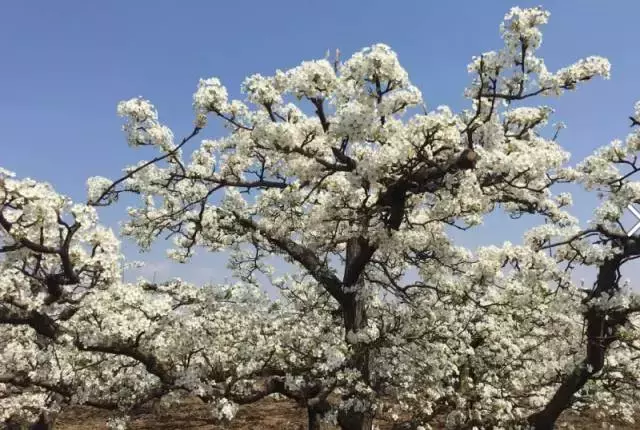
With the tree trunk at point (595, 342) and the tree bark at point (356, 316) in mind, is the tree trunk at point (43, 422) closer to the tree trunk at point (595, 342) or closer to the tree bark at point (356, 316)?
the tree bark at point (356, 316)

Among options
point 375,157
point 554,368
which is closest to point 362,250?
point 375,157

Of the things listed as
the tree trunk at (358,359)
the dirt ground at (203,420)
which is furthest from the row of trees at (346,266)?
the dirt ground at (203,420)

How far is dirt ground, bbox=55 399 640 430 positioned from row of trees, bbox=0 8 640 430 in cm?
673

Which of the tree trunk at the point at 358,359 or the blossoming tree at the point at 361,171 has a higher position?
the blossoming tree at the point at 361,171

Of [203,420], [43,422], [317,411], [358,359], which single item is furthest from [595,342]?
[203,420]

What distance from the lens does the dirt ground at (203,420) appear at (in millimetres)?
21812

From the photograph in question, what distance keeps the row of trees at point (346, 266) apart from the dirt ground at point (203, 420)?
22.1 ft

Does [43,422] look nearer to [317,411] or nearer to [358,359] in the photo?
[317,411]

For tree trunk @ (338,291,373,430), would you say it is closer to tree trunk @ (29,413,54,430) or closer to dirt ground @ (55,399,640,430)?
dirt ground @ (55,399,640,430)

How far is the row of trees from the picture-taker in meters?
9.37

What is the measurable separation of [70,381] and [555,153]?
10.8 meters

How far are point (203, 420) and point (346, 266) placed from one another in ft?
46.0

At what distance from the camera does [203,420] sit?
23.2 metres

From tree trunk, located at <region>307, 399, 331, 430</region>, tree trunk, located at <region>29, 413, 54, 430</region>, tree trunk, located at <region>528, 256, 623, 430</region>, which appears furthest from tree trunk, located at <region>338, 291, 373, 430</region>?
tree trunk, located at <region>29, 413, 54, 430</region>
